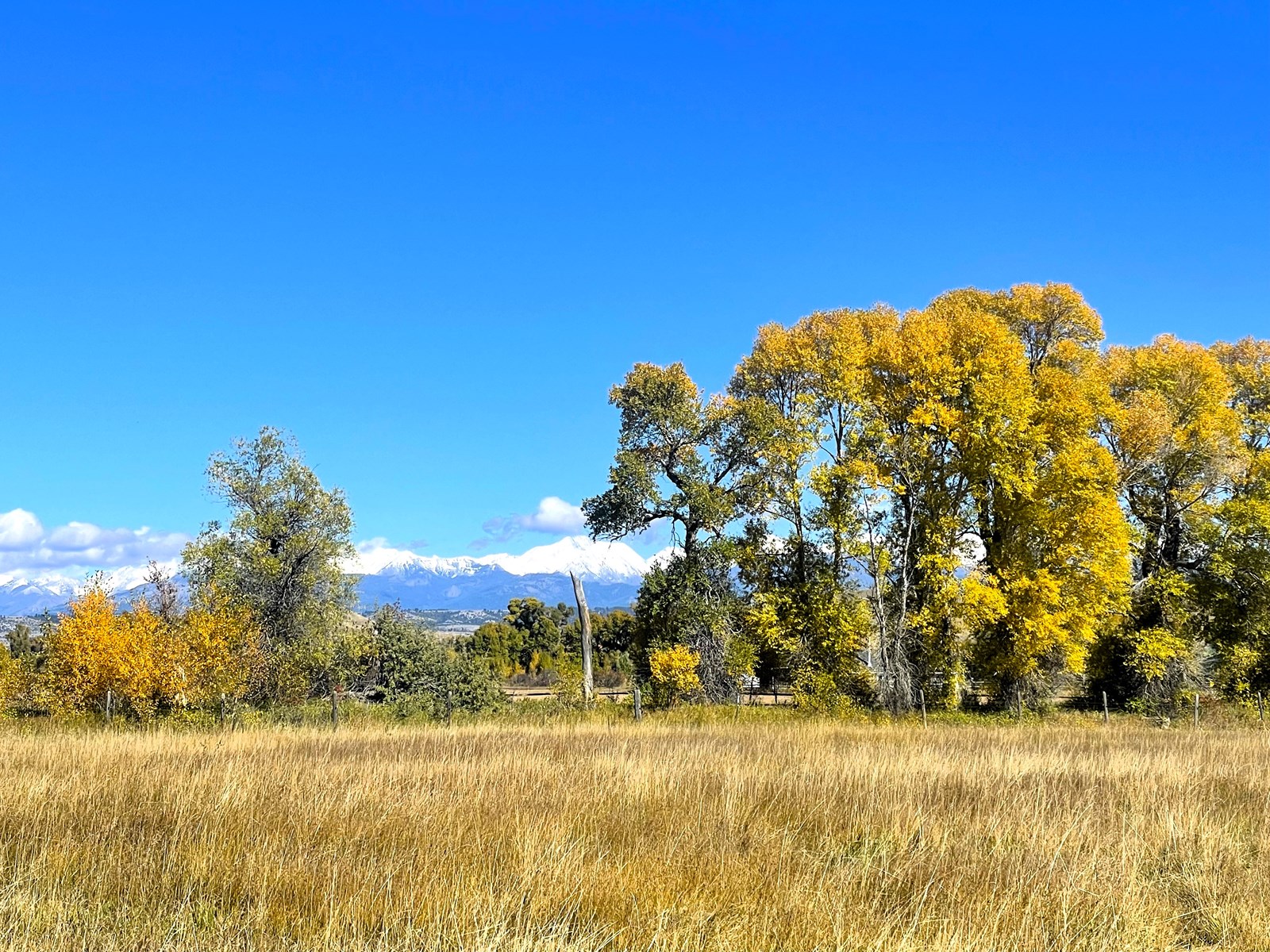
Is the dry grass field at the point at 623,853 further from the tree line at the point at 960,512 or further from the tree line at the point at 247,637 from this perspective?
the tree line at the point at 960,512

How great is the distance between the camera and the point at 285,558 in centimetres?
3444

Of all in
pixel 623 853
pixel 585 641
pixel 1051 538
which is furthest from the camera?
pixel 585 641

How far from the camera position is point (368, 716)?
24156 millimetres

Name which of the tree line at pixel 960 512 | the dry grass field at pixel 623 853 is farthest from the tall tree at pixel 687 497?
the dry grass field at pixel 623 853

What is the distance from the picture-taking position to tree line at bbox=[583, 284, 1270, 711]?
30.1m

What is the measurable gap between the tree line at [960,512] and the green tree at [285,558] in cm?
1024

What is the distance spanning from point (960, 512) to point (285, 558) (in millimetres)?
24017

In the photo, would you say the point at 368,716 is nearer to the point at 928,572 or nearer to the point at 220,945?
the point at 928,572

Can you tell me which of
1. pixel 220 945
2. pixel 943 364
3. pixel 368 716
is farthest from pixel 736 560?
pixel 220 945

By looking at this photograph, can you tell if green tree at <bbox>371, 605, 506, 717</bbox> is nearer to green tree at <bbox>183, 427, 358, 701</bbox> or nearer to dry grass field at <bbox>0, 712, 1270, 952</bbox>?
green tree at <bbox>183, 427, 358, 701</bbox>

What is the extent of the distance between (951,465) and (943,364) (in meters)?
3.39

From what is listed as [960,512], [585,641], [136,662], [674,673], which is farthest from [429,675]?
[960,512]

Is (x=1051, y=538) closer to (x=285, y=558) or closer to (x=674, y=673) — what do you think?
(x=674, y=673)

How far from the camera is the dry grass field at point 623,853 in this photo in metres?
5.27
